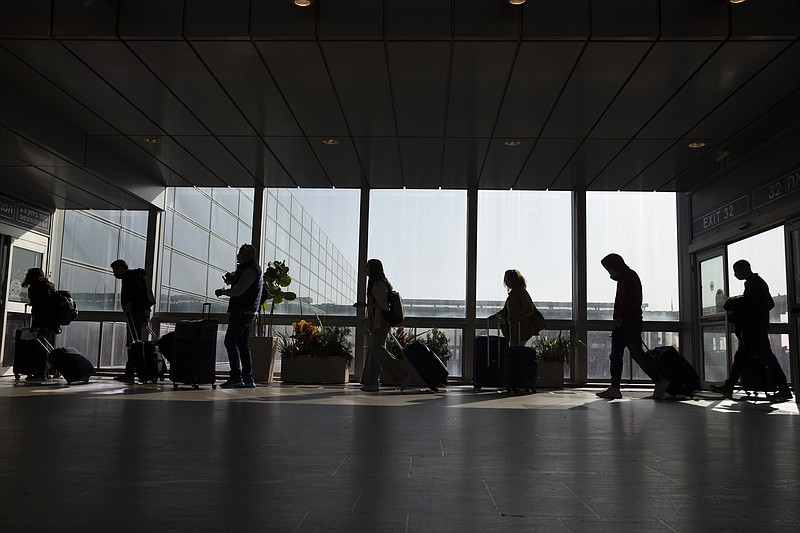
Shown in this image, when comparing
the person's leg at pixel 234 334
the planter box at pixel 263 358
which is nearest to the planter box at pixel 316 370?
the planter box at pixel 263 358

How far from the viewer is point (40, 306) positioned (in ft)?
34.2

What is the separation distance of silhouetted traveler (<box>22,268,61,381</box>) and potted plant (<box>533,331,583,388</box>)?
7.72 meters

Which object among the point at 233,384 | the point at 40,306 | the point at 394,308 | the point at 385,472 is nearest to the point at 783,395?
the point at 394,308

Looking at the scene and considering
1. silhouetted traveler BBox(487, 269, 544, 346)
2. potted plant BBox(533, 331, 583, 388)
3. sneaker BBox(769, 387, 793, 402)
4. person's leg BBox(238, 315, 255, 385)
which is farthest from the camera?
potted plant BBox(533, 331, 583, 388)

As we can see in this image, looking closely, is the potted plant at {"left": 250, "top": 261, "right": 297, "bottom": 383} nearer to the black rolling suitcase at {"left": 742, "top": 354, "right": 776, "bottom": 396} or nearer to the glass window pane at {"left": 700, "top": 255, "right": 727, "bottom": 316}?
the black rolling suitcase at {"left": 742, "top": 354, "right": 776, "bottom": 396}

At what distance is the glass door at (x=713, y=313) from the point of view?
12.1m

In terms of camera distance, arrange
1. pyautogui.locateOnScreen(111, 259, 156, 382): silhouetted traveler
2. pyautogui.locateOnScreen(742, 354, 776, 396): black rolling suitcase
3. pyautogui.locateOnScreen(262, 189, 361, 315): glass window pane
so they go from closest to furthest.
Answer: pyautogui.locateOnScreen(742, 354, 776, 396): black rolling suitcase, pyautogui.locateOnScreen(111, 259, 156, 382): silhouetted traveler, pyautogui.locateOnScreen(262, 189, 361, 315): glass window pane

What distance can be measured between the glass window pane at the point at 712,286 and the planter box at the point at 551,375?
9.32 feet

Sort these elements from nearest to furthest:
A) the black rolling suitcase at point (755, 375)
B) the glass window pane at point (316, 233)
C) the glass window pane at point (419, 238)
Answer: the black rolling suitcase at point (755, 375)
the glass window pane at point (316, 233)
the glass window pane at point (419, 238)

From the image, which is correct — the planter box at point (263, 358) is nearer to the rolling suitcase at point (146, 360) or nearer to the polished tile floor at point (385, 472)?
the rolling suitcase at point (146, 360)

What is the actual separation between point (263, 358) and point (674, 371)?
21.9 ft

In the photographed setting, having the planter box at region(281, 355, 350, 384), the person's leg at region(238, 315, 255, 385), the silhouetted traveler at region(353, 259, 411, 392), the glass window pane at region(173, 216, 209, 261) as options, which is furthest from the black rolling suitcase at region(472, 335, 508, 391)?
the glass window pane at region(173, 216, 209, 261)

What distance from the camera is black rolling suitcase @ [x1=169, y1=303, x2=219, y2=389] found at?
9.48m

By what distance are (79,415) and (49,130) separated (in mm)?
5628
